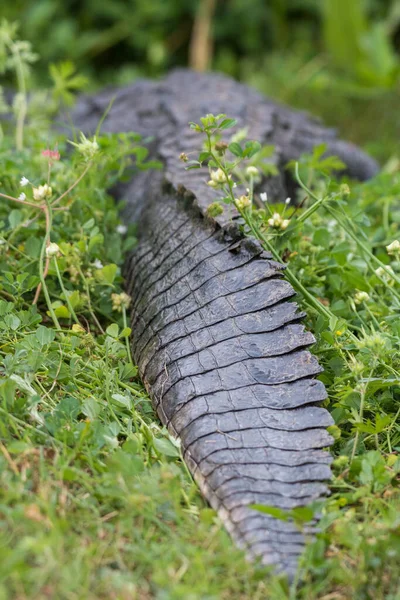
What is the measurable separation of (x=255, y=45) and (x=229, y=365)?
5450mm

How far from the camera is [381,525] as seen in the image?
166 cm

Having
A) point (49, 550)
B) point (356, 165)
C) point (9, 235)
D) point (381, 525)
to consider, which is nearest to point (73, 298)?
point (9, 235)

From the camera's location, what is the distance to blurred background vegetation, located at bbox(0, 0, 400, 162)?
5559mm

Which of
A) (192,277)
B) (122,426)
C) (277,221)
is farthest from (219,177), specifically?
(122,426)

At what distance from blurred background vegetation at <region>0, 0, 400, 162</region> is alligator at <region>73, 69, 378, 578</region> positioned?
121 inches

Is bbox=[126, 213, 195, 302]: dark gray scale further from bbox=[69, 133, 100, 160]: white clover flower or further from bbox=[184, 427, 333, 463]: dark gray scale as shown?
bbox=[184, 427, 333, 463]: dark gray scale

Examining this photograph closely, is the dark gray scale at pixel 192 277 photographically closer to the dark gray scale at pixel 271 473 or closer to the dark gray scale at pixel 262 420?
the dark gray scale at pixel 262 420

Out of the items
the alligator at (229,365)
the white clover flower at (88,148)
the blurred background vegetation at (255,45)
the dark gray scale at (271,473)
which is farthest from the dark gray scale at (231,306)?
the blurred background vegetation at (255,45)

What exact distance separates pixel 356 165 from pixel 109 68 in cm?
332

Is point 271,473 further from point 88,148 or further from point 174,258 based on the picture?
point 88,148

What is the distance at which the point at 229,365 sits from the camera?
1.94m

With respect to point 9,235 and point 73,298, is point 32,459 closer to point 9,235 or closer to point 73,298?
point 73,298

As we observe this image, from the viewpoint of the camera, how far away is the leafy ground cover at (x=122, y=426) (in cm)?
150

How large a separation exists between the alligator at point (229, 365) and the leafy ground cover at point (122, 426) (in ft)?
0.17
